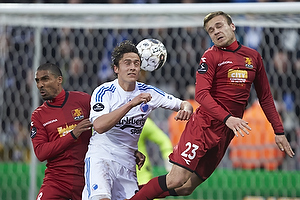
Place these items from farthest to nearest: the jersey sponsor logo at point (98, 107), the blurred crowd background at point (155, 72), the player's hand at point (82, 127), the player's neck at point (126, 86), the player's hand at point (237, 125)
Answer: the blurred crowd background at point (155, 72) → the player's neck at point (126, 86) → the player's hand at point (82, 127) → the jersey sponsor logo at point (98, 107) → the player's hand at point (237, 125)

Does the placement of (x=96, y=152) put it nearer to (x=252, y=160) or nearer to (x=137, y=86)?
(x=137, y=86)

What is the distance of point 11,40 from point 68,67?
0.98 meters

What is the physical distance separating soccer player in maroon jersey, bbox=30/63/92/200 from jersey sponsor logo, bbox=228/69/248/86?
1.14 metres

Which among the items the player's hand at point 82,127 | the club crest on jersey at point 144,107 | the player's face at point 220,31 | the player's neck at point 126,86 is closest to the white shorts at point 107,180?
the player's hand at point 82,127

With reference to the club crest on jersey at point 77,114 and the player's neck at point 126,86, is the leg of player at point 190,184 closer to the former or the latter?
the player's neck at point 126,86

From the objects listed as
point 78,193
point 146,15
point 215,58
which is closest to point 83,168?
point 78,193

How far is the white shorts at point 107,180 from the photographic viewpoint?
3646 millimetres

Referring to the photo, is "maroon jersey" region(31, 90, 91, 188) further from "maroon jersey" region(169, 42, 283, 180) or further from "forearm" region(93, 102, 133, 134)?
"maroon jersey" region(169, 42, 283, 180)

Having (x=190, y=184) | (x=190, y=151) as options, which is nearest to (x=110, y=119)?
(x=190, y=151)

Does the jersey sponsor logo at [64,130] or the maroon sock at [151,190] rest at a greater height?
the jersey sponsor logo at [64,130]

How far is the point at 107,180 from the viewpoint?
12.2 ft

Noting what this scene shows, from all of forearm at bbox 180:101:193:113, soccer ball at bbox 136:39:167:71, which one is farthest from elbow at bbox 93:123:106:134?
soccer ball at bbox 136:39:167:71

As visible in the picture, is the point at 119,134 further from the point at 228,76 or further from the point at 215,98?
the point at 228,76

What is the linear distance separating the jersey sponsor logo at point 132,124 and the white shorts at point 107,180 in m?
0.29
